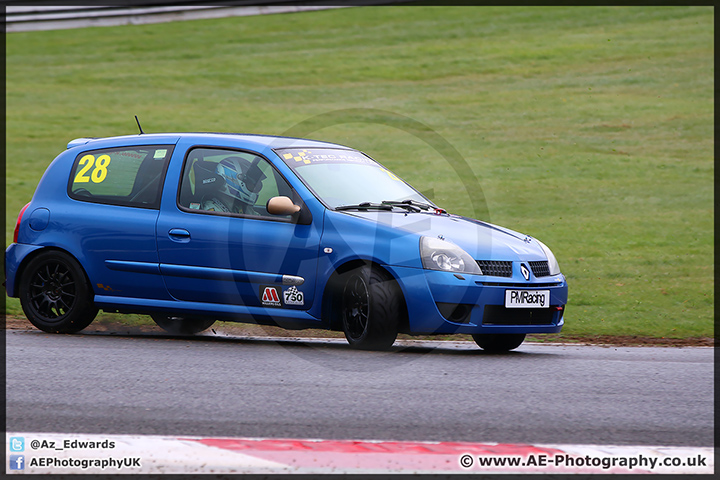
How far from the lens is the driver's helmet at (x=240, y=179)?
714 cm

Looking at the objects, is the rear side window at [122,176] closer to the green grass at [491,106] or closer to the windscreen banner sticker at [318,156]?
the windscreen banner sticker at [318,156]

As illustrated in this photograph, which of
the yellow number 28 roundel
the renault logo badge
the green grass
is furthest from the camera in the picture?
the green grass

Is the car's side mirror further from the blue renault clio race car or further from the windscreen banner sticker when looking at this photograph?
the windscreen banner sticker

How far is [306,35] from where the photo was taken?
98.6 ft

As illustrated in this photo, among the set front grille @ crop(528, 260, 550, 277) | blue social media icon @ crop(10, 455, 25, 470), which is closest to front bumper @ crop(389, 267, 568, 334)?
front grille @ crop(528, 260, 550, 277)

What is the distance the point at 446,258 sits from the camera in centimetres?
645

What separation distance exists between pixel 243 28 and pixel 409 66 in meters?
8.15

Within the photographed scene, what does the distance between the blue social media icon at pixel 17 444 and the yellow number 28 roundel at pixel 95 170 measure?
13.0ft

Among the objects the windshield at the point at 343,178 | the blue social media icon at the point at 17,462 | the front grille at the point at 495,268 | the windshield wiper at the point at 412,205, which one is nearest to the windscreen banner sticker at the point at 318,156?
the windshield at the point at 343,178

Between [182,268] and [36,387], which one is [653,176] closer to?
[182,268]

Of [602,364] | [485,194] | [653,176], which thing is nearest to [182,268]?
[602,364]

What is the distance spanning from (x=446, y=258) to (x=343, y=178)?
1.36m

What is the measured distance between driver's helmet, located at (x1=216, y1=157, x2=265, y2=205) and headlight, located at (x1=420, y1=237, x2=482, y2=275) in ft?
4.91

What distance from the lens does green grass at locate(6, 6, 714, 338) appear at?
1203 cm
